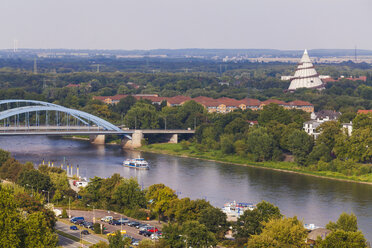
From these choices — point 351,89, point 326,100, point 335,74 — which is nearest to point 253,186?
point 326,100

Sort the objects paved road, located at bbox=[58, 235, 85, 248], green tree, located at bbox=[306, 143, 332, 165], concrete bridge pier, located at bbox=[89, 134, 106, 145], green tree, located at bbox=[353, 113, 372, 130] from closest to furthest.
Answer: paved road, located at bbox=[58, 235, 85, 248] < green tree, located at bbox=[306, 143, 332, 165] < green tree, located at bbox=[353, 113, 372, 130] < concrete bridge pier, located at bbox=[89, 134, 106, 145]

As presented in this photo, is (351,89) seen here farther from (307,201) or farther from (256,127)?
(307,201)

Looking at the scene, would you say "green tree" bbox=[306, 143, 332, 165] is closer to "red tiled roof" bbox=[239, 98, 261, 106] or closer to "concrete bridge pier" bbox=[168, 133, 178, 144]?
"concrete bridge pier" bbox=[168, 133, 178, 144]

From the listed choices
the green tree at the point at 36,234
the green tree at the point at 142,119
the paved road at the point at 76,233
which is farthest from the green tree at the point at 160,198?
the green tree at the point at 142,119

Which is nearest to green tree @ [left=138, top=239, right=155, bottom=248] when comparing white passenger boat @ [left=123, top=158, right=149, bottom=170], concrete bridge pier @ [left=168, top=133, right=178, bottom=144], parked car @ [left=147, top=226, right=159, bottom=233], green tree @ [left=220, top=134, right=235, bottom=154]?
parked car @ [left=147, top=226, right=159, bottom=233]

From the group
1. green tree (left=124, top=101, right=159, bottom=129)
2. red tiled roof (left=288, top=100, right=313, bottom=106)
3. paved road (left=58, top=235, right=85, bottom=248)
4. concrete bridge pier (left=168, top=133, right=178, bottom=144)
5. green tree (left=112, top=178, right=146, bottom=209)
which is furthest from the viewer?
red tiled roof (left=288, top=100, right=313, bottom=106)

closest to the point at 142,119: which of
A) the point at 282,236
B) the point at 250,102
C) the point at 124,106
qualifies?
the point at 124,106

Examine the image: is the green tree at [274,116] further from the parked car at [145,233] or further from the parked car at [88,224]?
the parked car at [145,233]
